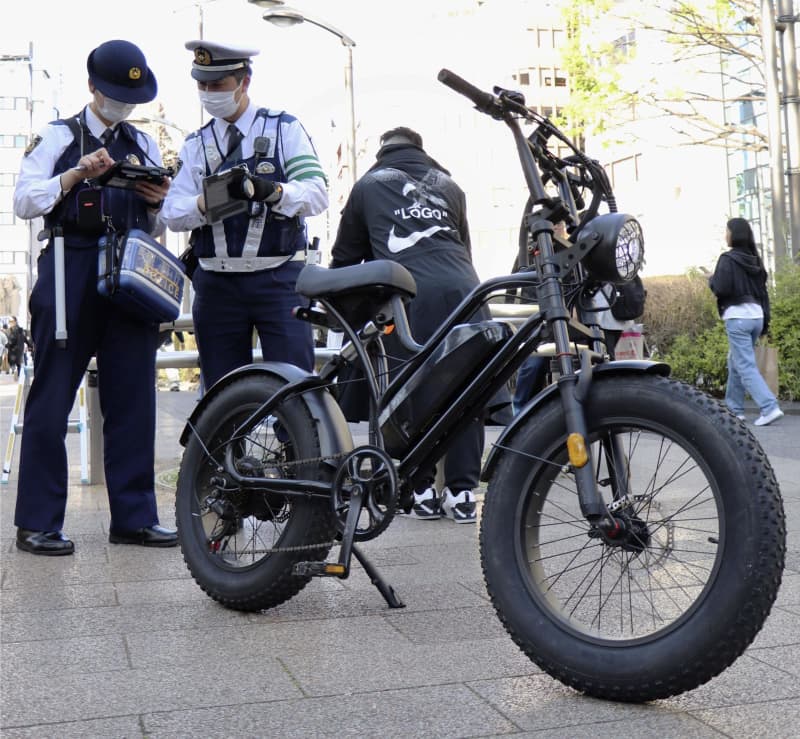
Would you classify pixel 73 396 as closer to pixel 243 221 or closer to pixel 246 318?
pixel 246 318

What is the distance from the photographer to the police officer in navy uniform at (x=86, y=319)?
5.11 m

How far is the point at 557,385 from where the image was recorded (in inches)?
123

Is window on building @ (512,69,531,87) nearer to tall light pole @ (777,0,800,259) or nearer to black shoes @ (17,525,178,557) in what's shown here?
tall light pole @ (777,0,800,259)

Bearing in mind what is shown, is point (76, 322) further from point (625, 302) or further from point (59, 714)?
point (625, 302)

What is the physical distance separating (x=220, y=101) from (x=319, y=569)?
224 cm

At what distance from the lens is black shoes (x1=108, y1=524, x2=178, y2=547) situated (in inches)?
210

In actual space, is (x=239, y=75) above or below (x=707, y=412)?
above

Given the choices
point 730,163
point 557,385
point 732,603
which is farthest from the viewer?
point 730,163

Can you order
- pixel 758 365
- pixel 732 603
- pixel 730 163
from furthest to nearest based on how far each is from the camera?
pixel 730 163 < pixel 758 365 < pixel 732 603

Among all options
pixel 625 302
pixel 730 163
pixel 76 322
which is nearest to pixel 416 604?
pixel 76 322

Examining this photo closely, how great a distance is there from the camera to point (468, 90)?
132 inches

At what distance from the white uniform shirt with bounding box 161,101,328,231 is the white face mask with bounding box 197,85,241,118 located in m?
0.09

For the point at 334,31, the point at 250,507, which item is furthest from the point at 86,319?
the point at 334,31

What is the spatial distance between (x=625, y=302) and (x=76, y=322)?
3.37 metres
